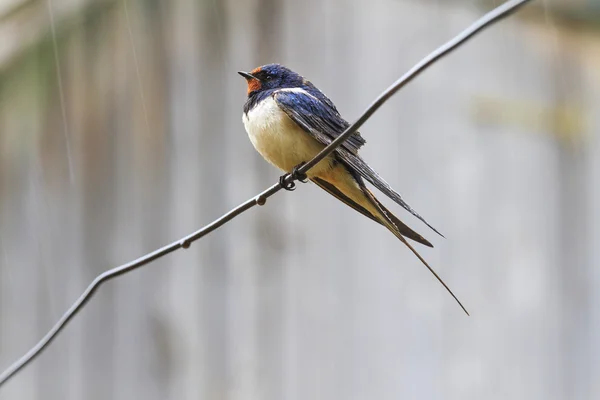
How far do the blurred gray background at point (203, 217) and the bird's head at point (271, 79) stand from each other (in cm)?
66

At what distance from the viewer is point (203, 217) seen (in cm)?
275

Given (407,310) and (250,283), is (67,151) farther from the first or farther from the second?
(407,310)

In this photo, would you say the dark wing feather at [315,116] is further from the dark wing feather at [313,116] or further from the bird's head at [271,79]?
the bird's head at [271,79]

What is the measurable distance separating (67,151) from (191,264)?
0.56 meters

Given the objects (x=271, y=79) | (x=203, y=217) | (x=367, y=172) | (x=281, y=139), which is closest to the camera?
(x=367, y=172)

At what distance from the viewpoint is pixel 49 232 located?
2838 millimetres

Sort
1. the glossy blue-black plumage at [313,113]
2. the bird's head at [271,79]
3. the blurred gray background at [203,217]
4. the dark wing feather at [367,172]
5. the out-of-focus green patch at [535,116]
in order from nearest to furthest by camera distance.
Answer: the dark wing feather at [367,172] < the glossy blue-black plumage at [313,113] < the bird's head at [271,79] < the blurred gray background at [203,217] < the out-of-focus green patch at [535,116]

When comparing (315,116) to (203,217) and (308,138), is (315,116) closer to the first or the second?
(308,138)

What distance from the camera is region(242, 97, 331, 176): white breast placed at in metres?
1.90

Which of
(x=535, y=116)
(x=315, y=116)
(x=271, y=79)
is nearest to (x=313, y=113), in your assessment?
(x=315, y=116)

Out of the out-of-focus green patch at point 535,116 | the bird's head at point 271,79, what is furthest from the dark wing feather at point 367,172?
the out-of-focus green patch at point 535,116

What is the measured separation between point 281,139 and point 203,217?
2.99 ft

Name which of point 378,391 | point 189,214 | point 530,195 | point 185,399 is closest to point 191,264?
point 189,214

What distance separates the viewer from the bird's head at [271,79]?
2072mm
